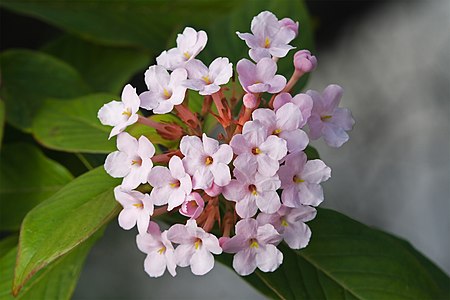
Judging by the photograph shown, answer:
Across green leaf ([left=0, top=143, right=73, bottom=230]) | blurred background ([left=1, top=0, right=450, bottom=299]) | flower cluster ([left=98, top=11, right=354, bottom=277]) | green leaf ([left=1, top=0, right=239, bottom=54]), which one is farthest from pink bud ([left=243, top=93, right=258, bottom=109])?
blurred background ([left=1, top=0, right=450, bottom=299])

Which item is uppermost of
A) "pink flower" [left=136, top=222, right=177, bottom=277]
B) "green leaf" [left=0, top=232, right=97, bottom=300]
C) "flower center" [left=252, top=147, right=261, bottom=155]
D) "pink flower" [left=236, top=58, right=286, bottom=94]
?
"pink flower" [left=236, top=58, right=286, bottom=94]

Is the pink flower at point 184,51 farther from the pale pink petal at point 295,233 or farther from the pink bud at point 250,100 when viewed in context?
the pale pink petal at point 295,233

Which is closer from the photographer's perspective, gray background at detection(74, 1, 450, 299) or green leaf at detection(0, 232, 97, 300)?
green leaf at detection(0, 232, 97, 300)

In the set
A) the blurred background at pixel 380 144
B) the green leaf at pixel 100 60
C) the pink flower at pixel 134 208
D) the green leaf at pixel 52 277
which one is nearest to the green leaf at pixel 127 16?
the green leaf at pixel 100 60

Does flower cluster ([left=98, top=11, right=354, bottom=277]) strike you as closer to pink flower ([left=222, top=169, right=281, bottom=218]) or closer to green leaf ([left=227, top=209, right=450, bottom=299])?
pink flower ([left=222, top=169, right=281, bottom=218])

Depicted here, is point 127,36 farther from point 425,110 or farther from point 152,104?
point 425,110

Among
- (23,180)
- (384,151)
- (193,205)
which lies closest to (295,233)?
(193,205)
